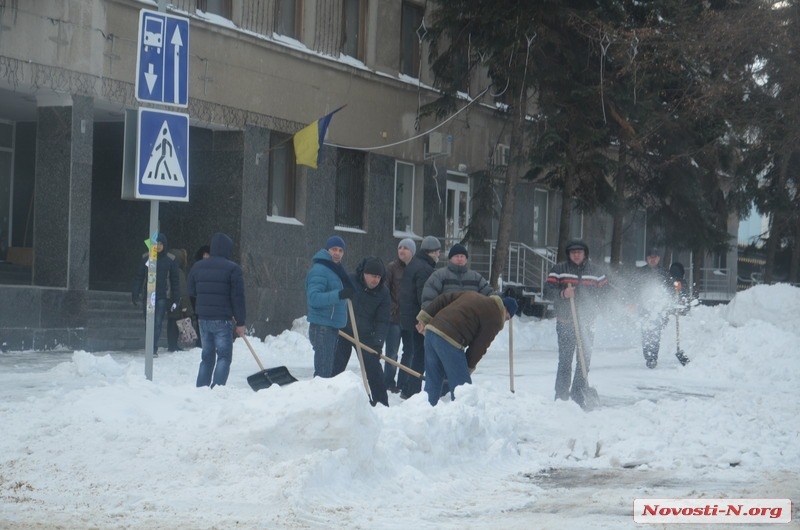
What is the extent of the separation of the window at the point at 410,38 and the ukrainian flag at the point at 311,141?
15.6 ft

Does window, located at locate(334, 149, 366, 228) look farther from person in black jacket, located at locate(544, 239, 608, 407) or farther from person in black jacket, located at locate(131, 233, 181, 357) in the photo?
person in black jacket, located at locate(544, 239, 608, 407)

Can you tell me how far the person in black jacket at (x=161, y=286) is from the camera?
17.4 metres

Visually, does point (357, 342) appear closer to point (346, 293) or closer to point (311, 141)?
point (346, 293)

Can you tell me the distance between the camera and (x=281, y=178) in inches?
917

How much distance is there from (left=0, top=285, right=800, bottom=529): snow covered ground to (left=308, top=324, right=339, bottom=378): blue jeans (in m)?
1.51

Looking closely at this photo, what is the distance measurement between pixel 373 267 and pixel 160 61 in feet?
9.47

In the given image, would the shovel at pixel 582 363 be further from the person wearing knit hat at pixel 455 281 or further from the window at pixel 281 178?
the window at pixel 281 178

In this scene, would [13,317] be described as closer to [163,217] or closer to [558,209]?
[163,217]

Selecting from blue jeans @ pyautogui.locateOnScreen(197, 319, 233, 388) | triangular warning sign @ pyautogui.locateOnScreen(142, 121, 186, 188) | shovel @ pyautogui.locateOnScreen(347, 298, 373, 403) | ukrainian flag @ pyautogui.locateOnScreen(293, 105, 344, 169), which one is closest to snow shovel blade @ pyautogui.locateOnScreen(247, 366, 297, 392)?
blue jeans @ pyautogui.locateOnScreen(197, 319, 233, 388)

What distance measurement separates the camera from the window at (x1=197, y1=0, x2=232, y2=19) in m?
20.8

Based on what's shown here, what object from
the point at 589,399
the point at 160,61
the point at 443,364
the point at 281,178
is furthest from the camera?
the point at 281,178

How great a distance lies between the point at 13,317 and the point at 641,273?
359 inches

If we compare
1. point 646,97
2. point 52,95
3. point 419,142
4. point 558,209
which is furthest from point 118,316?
point 558,209

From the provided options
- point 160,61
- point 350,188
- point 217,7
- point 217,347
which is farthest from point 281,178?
point 160,61
